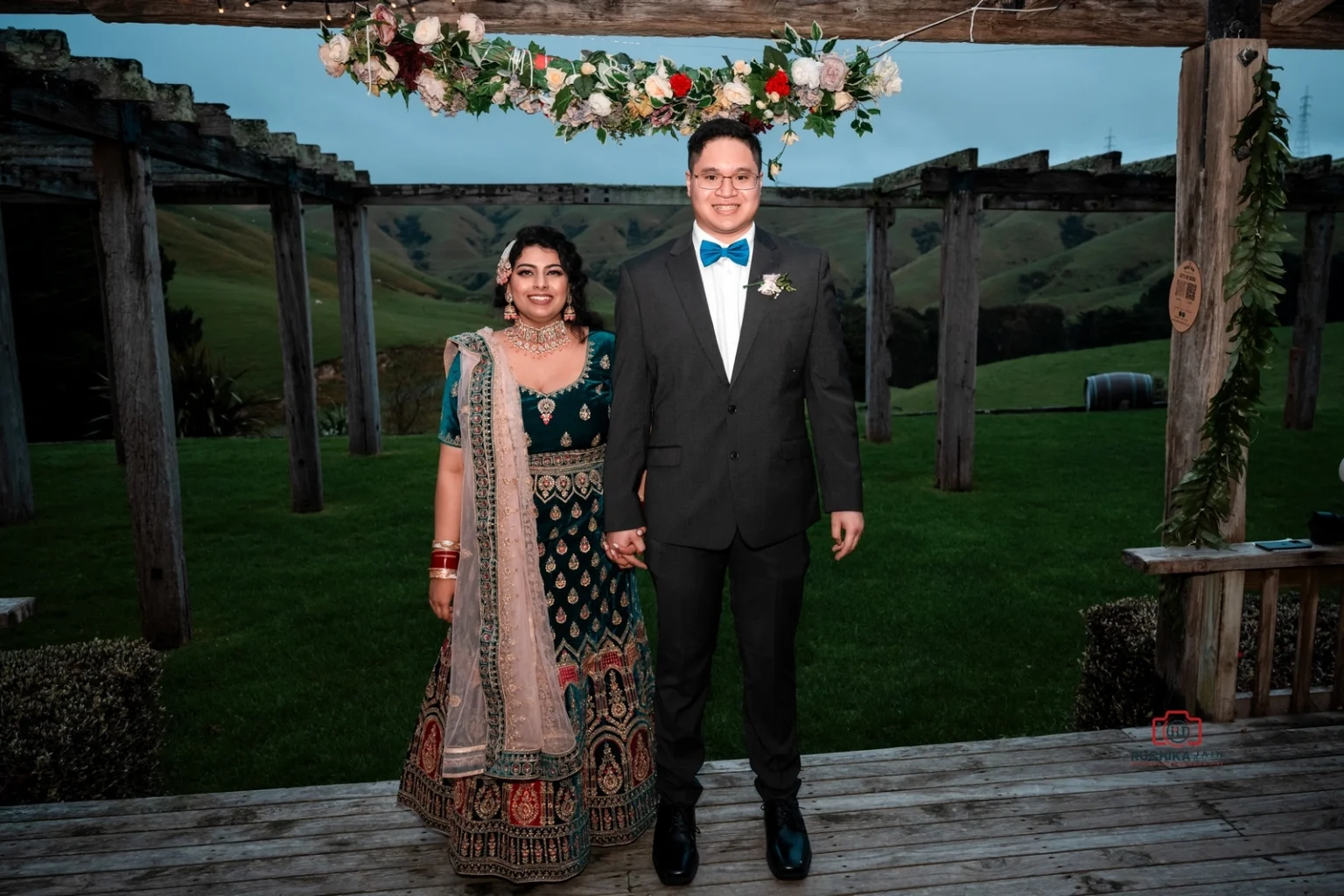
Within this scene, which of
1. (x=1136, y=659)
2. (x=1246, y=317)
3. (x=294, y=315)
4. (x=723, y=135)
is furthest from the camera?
(x=294, y=315)

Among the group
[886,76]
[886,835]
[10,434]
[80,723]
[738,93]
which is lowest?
[886,835]

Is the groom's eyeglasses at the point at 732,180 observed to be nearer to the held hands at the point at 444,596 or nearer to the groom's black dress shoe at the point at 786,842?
the held hands at the point at 444,596

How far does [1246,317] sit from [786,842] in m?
2.77

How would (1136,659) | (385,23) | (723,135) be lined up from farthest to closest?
(1136,659) < (385,23) < (723,135)

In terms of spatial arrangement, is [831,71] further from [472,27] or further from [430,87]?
[430,87]

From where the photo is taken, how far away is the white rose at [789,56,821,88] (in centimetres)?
309

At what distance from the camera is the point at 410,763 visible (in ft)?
10.5

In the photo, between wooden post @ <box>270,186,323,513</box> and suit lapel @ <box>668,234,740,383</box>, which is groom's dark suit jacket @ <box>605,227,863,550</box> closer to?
suit lapel @ <box>668,234,740,383</box>

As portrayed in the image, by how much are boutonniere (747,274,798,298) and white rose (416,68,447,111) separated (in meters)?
1.37

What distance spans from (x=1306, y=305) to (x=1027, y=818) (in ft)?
45.8

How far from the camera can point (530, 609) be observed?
9.80 ft

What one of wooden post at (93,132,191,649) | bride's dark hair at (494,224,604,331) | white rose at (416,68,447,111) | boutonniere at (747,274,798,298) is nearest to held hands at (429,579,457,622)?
bride's dark hair at (494,224,604,331)

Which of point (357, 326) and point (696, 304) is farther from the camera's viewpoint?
point (357, 326)

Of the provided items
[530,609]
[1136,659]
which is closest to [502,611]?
[530,609]
